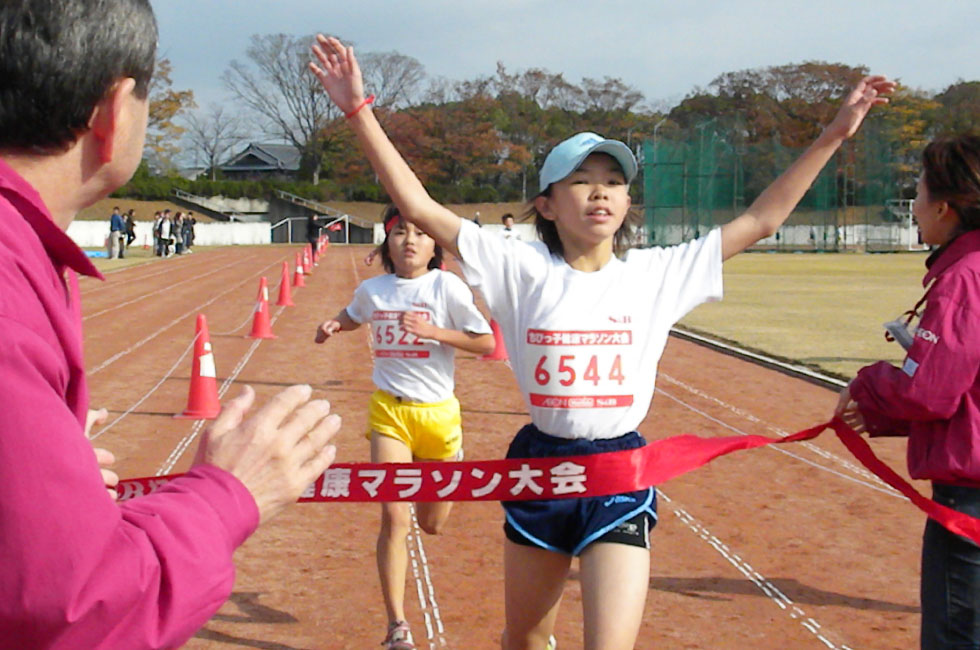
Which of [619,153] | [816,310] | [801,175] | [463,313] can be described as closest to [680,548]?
[463,313]

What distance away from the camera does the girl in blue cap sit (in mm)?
3732

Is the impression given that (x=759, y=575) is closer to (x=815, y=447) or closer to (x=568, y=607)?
(x=568, y=607)

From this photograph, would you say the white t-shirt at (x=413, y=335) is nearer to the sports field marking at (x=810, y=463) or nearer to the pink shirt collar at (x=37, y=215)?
the sports field marking at (x=810, y=463)

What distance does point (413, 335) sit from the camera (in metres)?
5.88

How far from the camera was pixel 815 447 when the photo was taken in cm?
977

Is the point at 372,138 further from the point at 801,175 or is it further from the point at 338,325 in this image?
the point at 338,325

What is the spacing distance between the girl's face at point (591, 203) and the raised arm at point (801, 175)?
1.47ft

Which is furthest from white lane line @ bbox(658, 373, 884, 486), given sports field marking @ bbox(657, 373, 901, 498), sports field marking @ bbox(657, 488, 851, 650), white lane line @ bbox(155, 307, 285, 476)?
white lane line @ bbox(155, 307, 285, 476)

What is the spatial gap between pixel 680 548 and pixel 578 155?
3746 millimetres

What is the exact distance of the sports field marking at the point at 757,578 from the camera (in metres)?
5.63

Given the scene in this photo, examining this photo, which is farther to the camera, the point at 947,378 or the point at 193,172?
the point at 193,172

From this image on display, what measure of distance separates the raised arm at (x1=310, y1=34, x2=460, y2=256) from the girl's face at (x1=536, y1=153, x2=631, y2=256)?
0.45 meters

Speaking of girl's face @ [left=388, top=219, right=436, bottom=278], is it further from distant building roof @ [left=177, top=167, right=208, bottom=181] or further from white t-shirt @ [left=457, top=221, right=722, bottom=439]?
distant building roof @ [left=177, top=167, right=208, bottom=181]

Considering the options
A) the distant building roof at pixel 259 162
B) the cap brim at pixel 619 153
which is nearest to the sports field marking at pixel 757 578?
the cap brim at pixel 619 153
